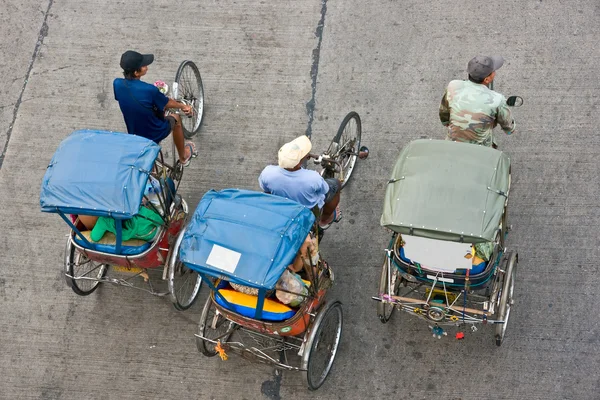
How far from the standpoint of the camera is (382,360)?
550 cm

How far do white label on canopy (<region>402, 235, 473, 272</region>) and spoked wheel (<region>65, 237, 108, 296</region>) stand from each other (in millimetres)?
2771

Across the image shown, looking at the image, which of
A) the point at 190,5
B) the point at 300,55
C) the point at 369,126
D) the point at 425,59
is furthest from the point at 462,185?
the point at 190,5

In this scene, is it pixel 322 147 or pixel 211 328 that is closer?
pixel 211 328

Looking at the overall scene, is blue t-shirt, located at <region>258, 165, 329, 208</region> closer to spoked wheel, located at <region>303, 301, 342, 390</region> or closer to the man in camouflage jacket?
spoked wheel, located at <region>303, 301, 342, 390</region>

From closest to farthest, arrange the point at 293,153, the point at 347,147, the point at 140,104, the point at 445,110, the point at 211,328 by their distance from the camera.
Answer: the point at 293,153, the point at 211,328, the point at 445,110, the point at 140,104, the point at 347,147

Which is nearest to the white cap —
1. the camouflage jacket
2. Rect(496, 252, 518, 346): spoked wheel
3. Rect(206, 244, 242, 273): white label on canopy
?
Rect(206, 244, 242, 273): white label on canopy

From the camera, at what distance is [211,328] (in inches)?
209

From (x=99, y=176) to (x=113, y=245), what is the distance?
629 millimetres

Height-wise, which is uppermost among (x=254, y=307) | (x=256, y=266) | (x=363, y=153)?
(x=363, y=153)

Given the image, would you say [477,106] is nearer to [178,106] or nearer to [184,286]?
[178,106]

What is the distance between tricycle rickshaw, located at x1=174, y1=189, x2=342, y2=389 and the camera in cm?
434

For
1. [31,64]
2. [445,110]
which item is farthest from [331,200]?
[31,64]

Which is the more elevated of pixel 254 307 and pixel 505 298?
pixel 505 298

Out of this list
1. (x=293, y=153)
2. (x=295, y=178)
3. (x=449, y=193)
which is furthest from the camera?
(x=295, y=178)
